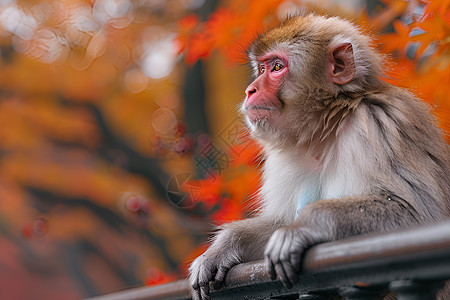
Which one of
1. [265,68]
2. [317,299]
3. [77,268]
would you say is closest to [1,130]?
[77,268]

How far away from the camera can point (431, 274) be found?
1212 mm

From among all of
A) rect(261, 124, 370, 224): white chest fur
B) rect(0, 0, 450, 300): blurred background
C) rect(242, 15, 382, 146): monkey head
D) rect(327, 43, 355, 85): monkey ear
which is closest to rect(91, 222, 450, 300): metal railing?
rect(261, 124, 370, 224): white chest fur

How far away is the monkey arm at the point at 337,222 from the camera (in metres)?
1.72

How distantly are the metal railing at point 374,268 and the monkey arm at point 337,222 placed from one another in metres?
0.10

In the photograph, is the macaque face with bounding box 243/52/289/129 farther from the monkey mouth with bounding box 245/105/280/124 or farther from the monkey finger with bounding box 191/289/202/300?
the monkey finger with bounding box 191/289/202/300

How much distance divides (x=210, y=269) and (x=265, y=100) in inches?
29.9

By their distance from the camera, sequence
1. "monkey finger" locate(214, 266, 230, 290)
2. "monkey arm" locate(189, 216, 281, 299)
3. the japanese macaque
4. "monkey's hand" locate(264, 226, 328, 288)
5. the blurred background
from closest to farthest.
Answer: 1. "monkey's hand" locate(264, 226, 328, 288)
2. the japanese macaque
3. "monkey finger" locate(214, 266, 230, 290)
4. "monkey arm" locate(189, 216, 281, 299)
5. the blurred background

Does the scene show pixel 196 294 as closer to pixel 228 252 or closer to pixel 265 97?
pixel 228 252

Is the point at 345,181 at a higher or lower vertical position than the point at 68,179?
higher

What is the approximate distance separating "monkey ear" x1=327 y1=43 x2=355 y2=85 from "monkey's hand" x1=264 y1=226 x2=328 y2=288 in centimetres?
85

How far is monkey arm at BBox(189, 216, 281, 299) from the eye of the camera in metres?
2.25

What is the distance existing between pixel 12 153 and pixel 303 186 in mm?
6872

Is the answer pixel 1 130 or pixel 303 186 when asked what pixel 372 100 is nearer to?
pixel 303 186

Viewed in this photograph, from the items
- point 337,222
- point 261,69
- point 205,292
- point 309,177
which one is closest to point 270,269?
point 337,222
